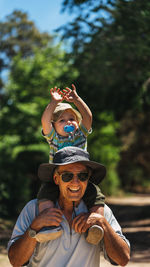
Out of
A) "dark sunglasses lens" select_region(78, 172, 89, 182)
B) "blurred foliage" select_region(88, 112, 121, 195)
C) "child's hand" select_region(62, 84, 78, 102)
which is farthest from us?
"blurred foliage" select_region(88, 112, 121, 195)

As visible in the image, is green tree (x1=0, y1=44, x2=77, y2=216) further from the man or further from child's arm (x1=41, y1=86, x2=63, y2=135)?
the man

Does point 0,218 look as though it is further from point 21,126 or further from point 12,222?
point 21,126

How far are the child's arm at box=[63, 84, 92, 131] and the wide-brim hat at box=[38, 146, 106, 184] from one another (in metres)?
0.95

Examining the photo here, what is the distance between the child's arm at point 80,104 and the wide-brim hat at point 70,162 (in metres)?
0.95

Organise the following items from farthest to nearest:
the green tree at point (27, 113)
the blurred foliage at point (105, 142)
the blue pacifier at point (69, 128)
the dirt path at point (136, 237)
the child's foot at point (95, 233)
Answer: the blurred foliage at point (105, 142)
the green tree at point (27, 113)
the dirt path at point (136, 237)
the blue pacifier at point (69, 128)
the child's foot at point (95, 233)

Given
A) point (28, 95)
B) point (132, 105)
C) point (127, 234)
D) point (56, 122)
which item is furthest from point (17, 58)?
point (56, 122)

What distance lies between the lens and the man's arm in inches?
98.3

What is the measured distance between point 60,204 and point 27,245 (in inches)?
17.2

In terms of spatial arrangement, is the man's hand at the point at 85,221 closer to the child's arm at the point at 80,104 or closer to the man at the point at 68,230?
the man at the point at 68,230

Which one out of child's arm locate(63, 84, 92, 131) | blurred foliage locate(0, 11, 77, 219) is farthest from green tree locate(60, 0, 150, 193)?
child's arm locate(63, 84, 92, 131)

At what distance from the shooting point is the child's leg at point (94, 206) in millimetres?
2469

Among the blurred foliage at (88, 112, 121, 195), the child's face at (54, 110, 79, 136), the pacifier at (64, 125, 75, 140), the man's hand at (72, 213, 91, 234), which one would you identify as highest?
the blurred foliage at (88, 112, 121, 195)

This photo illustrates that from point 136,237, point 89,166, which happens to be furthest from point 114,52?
point 89,166

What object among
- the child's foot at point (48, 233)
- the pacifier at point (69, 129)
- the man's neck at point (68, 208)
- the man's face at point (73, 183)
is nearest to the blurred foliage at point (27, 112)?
the pacifier at point (69, 129)
